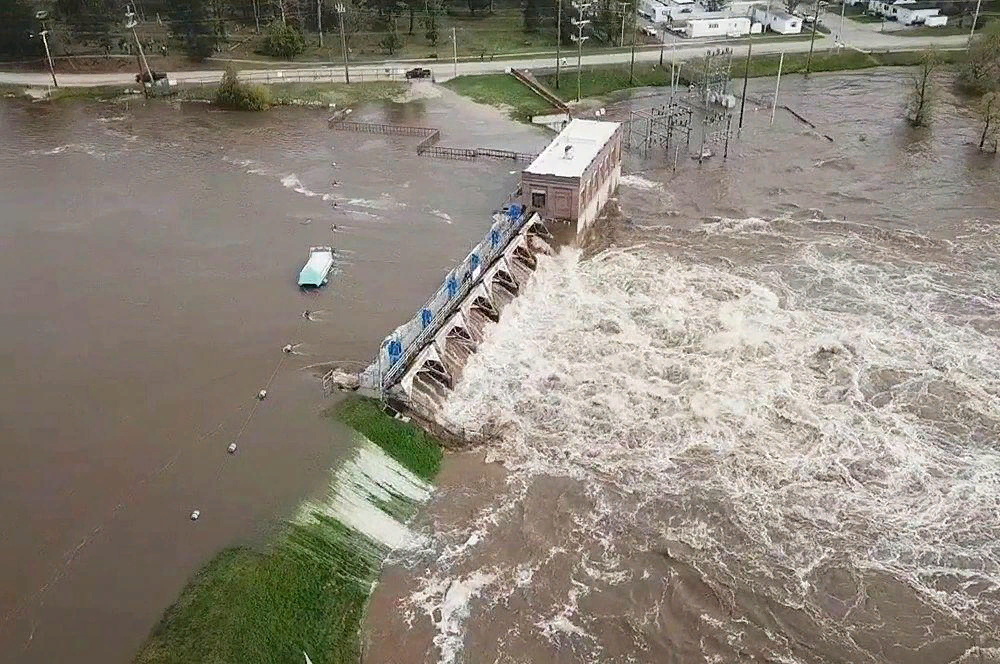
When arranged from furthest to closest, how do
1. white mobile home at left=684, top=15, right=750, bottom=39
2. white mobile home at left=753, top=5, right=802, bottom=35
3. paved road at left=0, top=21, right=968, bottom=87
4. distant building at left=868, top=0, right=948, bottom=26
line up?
distant building at left=868, top=0, right=948, bottom=26
white mobile home at left=753, top=5, right=802, bottom=35
white mobile home at left=684, top=15, right=750, bottom=39
paved road at left=0, top=21, right=968, bottom=87

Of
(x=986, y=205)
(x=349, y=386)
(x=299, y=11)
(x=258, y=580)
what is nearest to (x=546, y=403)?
(x=349, y=386)

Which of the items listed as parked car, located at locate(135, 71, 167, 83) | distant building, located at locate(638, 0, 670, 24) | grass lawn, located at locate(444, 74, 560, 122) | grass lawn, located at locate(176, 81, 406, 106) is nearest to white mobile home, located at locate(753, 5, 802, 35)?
distant building, located at locate(638, 0, 670, 24)

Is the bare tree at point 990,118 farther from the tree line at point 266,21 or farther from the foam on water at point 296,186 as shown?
the foam on water at point 296,186

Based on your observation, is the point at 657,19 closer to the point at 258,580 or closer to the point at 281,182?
the point at 281,182

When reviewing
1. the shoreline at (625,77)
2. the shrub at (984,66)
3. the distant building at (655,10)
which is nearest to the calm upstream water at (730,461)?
the shoreline at (625,77)

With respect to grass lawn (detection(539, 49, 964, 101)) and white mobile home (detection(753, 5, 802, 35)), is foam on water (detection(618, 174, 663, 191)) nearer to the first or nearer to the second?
grass lawn (detection(539, 49, 964, 101))
